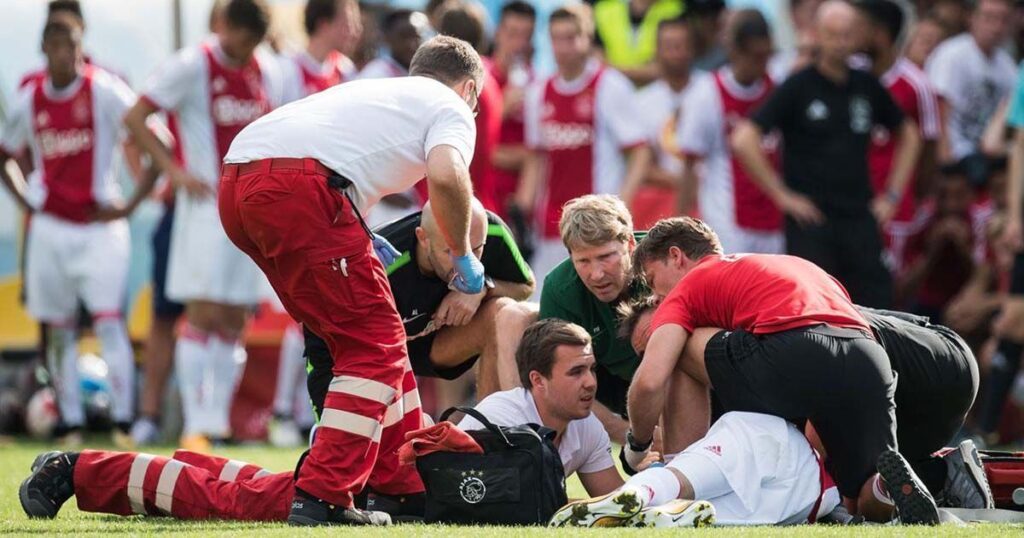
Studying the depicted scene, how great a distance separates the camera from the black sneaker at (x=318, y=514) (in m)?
5.62

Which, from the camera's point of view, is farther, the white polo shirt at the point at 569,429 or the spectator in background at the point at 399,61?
Answer: the spectator in background at the point at 399,61

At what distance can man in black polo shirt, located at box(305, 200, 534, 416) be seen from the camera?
663cm

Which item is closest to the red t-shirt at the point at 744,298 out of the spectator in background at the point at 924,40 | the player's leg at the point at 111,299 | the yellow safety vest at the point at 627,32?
the player's leg at the point at 111,299

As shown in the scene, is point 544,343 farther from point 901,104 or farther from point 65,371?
point 901,104

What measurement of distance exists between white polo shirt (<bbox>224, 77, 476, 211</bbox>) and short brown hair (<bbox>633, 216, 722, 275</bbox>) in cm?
84

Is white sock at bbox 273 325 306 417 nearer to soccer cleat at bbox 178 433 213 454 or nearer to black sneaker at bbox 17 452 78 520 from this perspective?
soccer cleat at bbox 178 433 213 454

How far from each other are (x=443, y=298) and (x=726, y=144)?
5.13 meters

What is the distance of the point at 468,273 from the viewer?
5.90 metres

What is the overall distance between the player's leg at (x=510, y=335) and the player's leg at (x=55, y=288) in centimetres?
506

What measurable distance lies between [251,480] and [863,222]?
5404 mm

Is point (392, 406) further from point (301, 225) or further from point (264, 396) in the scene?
point (264, 396)

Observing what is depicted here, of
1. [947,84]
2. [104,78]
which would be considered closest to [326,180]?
[104,78]

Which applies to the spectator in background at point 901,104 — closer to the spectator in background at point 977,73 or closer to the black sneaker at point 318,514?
the spectator in background at point 977,73

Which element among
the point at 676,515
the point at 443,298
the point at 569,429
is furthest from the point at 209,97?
the point at 676,515
